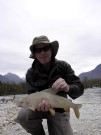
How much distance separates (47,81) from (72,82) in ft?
1.39

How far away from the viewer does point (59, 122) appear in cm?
511

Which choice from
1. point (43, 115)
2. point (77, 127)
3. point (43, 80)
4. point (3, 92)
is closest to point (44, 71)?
point (43, 80)

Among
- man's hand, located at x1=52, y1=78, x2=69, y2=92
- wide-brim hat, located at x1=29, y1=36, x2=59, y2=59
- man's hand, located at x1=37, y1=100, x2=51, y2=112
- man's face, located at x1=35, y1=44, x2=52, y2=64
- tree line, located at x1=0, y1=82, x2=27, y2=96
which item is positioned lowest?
man's hand, located at x1=37, y1=100, x2=51, y2=112

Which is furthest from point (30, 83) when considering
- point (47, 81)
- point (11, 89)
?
point (11, 89)

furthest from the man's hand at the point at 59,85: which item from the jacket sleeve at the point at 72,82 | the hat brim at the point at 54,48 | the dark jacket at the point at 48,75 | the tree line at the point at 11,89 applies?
the tree line at the point at 11,89

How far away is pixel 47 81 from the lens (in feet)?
17.3

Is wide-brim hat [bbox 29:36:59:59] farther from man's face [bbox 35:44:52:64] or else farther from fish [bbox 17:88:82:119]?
fish [bbox 17:88:82:119]

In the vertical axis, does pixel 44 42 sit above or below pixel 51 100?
above

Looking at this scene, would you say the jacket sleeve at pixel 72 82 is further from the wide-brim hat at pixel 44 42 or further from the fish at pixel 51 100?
the fish at pixel 51 100

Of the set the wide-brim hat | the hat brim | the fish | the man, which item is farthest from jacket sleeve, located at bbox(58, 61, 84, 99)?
the fish

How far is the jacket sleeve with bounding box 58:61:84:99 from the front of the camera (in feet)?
16.4

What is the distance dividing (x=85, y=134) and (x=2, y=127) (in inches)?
108

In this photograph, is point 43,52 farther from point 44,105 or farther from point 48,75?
point 44,105

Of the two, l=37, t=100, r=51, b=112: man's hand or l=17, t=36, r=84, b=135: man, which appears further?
l=17, t=36, r=84, b=135: man
